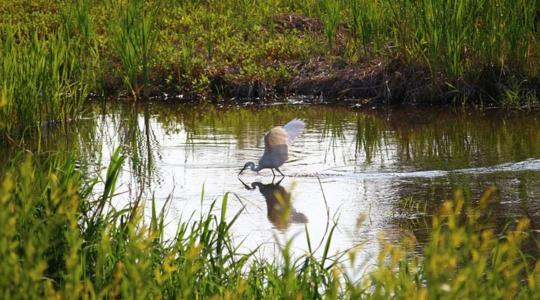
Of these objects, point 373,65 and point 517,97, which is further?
point 373,65

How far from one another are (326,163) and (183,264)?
3.71 metres

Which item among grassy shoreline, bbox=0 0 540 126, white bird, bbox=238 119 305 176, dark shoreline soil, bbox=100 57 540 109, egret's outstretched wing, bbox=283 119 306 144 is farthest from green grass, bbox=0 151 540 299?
dark shoreline soil, bbox=100 57 540 109

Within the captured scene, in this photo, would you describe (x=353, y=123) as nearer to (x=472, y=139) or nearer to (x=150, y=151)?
(x=472, y=139)

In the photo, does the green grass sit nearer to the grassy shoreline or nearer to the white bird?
the white bird

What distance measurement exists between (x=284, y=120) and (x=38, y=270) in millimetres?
7478

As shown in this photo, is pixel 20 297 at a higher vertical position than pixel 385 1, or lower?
lower

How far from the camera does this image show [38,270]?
299 centimetres

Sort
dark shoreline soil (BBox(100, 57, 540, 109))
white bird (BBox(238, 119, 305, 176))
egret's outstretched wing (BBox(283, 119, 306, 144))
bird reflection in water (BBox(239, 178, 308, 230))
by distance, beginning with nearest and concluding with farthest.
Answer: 1. bird reflection in water (BBox(239, 178, 308, 230))
2. white bird (BBox(238, 119, 305, 176))
3. egret's outstretched wing (BBox(283, 119, 306, 144))
4. dark shoreline soil (BBox(100, 57, 540, 109))

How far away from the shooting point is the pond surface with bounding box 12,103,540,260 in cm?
666

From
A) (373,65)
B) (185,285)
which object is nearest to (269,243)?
(185,285)

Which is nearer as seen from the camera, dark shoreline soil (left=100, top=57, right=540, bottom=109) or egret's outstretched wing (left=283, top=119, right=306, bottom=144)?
egret's outstretched wing (left=283, top=119, right=306, bottom=144)

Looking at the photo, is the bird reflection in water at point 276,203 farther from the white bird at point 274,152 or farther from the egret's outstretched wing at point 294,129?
the egret's outstretched wing at point 294,129

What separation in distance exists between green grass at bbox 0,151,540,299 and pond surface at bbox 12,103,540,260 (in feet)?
1.51

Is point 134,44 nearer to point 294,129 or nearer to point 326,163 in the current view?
point 294,129
